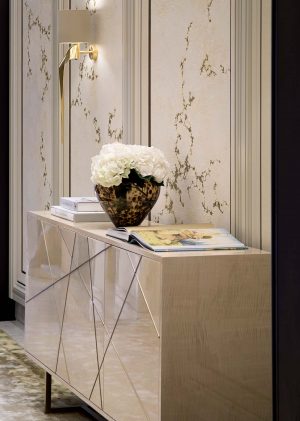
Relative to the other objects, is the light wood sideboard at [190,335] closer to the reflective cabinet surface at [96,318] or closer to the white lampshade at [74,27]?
the reflective cabinet surface at [96,318]

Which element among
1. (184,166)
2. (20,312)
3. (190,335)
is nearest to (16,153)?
(20,312)

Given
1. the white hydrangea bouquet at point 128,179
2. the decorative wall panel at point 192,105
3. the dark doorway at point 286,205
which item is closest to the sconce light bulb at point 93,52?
the decorative wall panel at point 192,105

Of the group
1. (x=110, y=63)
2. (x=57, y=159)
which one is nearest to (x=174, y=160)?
(x=110, y=63)

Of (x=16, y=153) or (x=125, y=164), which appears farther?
(x=16, y=153)

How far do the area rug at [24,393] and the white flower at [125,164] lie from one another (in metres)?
1.21

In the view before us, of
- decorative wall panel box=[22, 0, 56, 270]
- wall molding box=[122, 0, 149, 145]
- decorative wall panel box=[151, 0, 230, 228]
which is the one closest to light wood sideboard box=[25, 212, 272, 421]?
decorative wall panel box=[151, 0, 230, 228]

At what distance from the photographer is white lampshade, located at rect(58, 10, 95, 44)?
3.99m

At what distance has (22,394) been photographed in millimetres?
3807

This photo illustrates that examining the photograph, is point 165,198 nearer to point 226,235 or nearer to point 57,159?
point 226,235

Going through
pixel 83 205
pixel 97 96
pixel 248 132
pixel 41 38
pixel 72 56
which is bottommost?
pixel 83 205

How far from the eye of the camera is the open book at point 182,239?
238cm

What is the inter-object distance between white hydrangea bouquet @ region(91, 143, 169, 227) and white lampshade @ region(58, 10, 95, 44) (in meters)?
1.34

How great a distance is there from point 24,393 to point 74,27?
6.05 feet

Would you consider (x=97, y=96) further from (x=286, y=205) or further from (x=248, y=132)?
(x=286, y=205)
